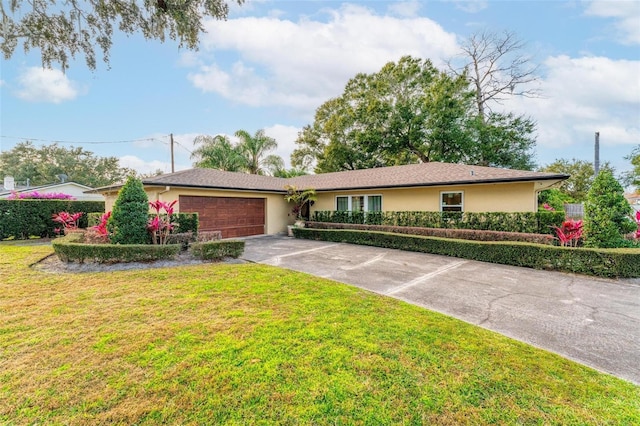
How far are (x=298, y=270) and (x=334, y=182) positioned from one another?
31.9 feet

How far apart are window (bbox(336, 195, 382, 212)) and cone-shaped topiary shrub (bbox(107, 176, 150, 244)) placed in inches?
397

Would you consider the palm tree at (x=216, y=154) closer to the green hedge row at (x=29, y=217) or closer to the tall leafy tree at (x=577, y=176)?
the green hedge row at (x=29, y=217)

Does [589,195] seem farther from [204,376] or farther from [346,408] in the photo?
[204,376]

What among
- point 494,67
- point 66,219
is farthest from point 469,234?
point 494,67

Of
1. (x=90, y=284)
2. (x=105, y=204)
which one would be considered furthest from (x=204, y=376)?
(x=105, y=204)

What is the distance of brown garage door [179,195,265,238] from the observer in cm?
1241

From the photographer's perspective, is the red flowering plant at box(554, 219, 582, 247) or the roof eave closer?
the red flowering plant at box(554, 219, 582, 247)

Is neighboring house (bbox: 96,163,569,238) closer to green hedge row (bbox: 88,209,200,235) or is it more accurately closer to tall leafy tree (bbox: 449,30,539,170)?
green hedge row (bbox: 88,209,200,235)

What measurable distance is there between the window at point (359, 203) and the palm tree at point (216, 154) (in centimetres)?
1114

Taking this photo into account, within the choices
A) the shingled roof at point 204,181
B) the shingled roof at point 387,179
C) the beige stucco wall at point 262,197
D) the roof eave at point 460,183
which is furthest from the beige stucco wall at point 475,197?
the shingled roof at point 204,181

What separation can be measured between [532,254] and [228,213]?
1260cm

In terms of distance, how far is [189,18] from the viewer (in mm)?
6953

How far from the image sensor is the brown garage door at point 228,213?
12.4 m

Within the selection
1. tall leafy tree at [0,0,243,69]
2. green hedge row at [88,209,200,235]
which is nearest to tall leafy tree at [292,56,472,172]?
green hedge row at [88,209,200,235]
